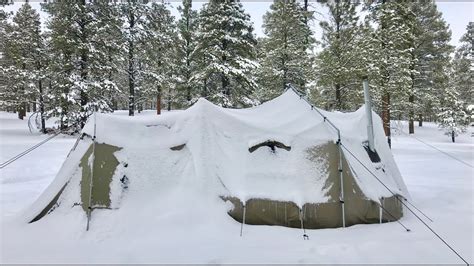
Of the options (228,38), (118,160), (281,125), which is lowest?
(118,160)

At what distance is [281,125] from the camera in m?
6.80

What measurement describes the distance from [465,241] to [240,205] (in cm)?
408

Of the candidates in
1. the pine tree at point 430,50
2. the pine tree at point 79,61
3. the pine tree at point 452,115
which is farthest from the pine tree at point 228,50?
the pine tree at point 452,115

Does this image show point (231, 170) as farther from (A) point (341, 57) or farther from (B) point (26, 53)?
(B) point (26, 53)

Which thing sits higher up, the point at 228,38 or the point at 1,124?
the point at 228,38

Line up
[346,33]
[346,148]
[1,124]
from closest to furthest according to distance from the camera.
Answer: [346,148] → [346,33] → [1,124]

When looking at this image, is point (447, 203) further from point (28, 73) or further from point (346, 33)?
point (28, 73)

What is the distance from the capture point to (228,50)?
16500 millimetres

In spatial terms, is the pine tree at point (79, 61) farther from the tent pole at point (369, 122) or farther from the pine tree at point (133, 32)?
the tent pole at point (369, 122)

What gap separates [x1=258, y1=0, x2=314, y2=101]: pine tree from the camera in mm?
17562

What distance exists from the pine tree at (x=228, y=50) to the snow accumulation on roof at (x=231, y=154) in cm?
912

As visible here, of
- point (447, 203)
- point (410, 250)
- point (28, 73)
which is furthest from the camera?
point (28, 73)

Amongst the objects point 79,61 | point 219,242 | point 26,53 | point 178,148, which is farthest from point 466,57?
point 26,53

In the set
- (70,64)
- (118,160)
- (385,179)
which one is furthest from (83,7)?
(385,179)
